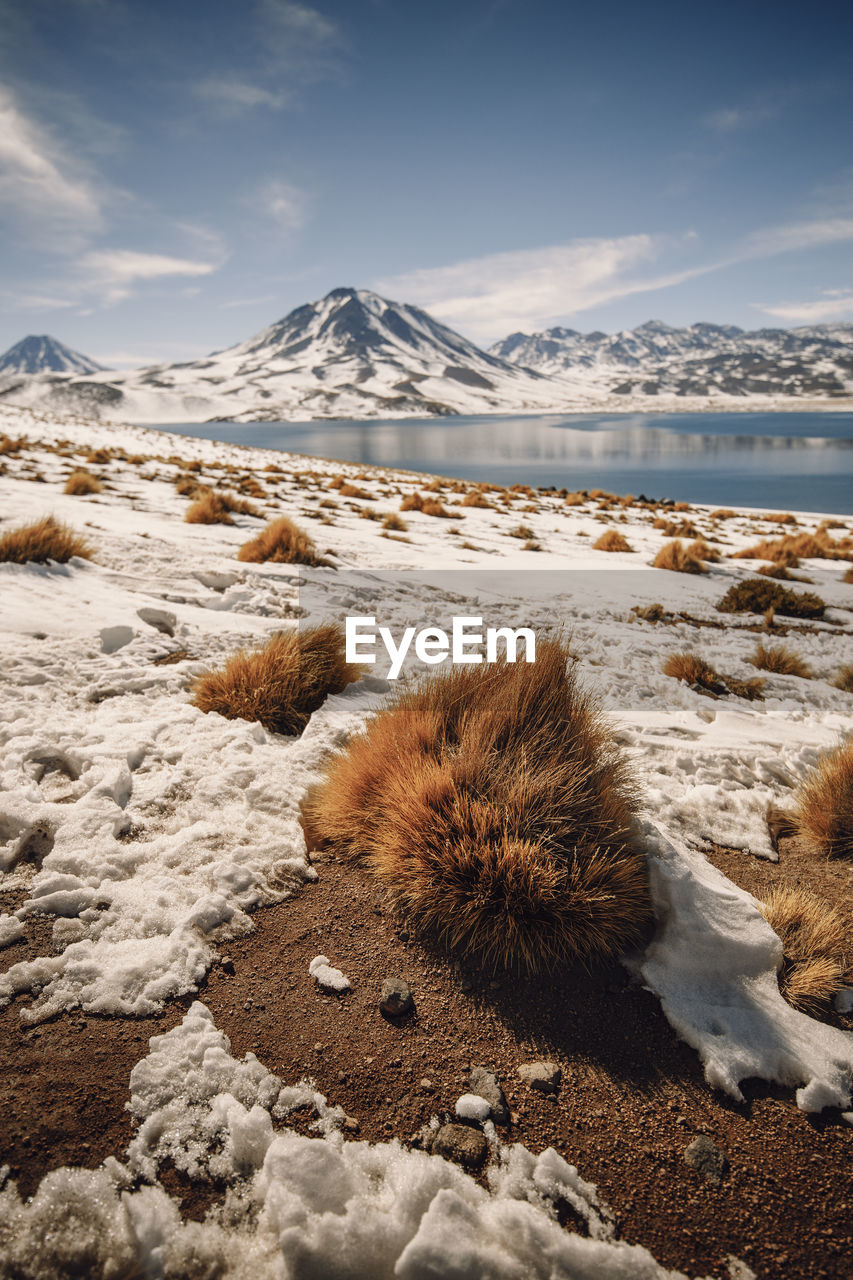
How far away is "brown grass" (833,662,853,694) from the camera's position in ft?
19.1

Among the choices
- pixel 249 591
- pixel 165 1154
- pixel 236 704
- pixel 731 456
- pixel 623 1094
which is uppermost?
pixel 731 456

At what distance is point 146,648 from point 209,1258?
3.95 meters

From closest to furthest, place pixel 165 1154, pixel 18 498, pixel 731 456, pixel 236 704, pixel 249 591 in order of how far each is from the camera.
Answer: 1. pixel 165 1154
2. pixel 236 704
3. pixel 249 591
4. pixel 18 498
5. pixel 731 456

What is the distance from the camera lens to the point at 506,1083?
6.12ft

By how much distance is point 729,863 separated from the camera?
305 centimetres

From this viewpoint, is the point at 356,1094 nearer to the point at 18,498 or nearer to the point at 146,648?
the point at 146,648

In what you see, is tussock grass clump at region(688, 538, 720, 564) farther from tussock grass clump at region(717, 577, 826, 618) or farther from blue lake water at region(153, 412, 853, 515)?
blue lake water at region(153, 412, 853, 515)

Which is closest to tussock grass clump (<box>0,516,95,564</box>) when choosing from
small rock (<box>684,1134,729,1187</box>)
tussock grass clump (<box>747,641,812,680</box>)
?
small rock (<box>684,1134,729,1187</box>)

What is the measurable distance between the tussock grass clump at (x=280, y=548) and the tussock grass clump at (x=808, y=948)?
689 cm

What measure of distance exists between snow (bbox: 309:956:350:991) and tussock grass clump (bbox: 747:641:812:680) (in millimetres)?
5648

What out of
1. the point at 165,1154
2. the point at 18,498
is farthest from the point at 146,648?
the point at 18,498

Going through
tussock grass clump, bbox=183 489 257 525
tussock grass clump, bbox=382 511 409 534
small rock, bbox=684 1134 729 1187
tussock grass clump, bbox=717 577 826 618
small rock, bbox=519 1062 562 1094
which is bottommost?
small rock, bbox=684 1134 729 1187

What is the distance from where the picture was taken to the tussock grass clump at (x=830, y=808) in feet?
10.5

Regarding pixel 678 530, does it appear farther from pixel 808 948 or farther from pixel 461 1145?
pixel 461 1145
